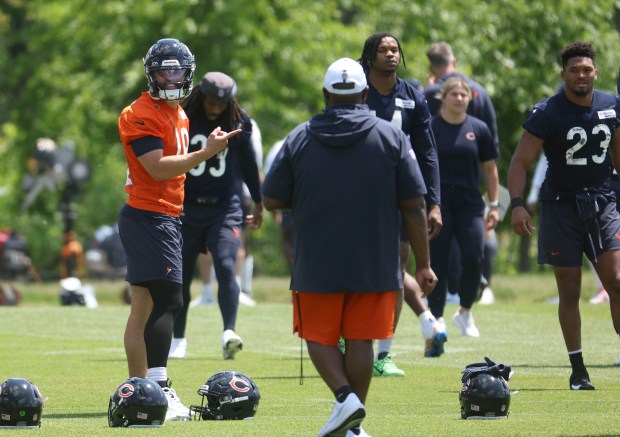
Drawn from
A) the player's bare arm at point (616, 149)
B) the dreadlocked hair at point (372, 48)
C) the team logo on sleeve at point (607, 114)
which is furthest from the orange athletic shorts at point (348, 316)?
the dreadlocked hair at point (372, 48)

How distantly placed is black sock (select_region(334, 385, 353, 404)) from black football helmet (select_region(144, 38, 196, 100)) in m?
2.31

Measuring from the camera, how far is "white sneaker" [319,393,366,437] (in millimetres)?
7629

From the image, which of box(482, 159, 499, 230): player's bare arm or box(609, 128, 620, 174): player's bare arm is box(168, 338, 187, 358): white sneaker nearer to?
box(482, 159, 499, 230): player's bare arm

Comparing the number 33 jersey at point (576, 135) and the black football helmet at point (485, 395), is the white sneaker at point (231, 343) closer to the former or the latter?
the number 33 jersey at point (576, 135)

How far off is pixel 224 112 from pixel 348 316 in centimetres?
512

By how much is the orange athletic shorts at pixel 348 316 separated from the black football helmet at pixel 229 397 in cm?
113

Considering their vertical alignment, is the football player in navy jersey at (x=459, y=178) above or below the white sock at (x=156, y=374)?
above

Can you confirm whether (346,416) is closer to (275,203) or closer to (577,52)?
(275,203)

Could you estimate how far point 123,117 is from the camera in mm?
9133

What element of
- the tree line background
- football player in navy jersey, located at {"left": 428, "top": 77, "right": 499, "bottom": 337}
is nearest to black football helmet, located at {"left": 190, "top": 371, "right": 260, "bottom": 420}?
football player in navy jersey, located at {"left": 428, "top": 77, "right": 499, "bottom": 337}

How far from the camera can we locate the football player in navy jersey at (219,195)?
12812 millimetres

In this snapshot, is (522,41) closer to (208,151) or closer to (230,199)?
(230,199)

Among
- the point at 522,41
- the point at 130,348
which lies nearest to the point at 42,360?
the point at 130,348

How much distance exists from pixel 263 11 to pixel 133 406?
89.6 ft
